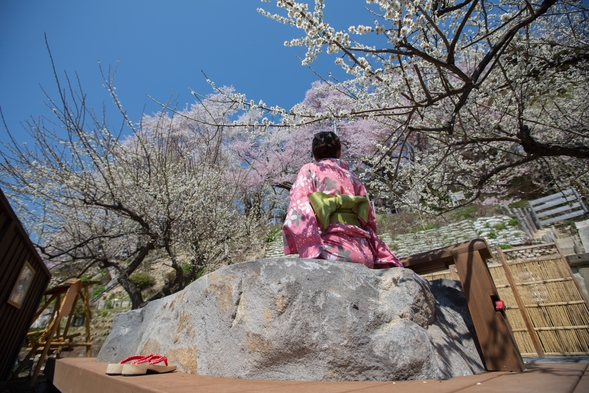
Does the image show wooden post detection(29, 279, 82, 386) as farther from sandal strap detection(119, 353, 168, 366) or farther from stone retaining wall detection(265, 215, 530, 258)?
stone retaining wall detection(265, 215, 530, 258)

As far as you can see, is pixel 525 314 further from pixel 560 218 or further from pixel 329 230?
pixel 560 218

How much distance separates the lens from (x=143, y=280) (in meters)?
11.2

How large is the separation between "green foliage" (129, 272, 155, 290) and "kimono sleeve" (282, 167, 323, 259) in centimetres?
1076

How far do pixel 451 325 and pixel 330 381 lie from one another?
106 cm

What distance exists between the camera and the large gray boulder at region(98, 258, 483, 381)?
4.79 feet

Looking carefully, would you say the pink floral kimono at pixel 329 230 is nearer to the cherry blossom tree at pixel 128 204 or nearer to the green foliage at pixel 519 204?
the cherry blossom tree at pixel 128 204

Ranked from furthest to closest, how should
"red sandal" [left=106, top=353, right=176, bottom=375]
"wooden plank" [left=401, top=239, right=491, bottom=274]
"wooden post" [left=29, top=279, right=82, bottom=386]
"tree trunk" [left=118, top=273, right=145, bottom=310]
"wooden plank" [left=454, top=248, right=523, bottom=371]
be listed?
1. "tree trunk" [left=118, top=273, right=145, bottom=310]
2. "wooden post" [left=29, top=279, right=82, bottom=386]
3. "wooden plank" [left=401, top=239, right=491, bottom=274]
4. "wooden plank" [left=454, top=248, right=523, bottom=371]
5. "red sandal" [left=106, top=353, right=176, bottom=375]

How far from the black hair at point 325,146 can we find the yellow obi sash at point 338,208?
56 centimetres

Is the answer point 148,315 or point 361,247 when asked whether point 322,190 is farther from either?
point 148,315

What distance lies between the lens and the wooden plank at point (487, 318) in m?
1.73

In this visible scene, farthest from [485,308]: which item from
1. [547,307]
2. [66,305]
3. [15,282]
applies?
[66,305]

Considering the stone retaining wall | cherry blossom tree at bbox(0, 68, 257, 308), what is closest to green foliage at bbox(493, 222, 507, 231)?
the stone retaining wall

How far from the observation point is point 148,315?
106 inches

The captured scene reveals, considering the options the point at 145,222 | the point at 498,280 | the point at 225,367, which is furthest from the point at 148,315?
the point at 498,280
